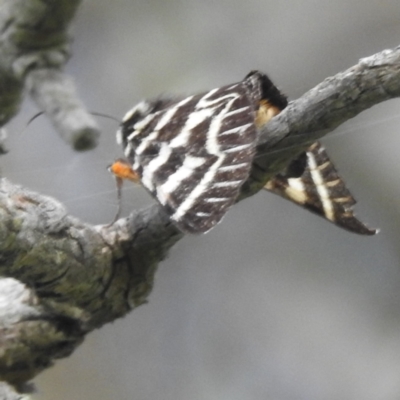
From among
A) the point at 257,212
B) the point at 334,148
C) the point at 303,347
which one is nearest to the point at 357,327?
the point at 303,347

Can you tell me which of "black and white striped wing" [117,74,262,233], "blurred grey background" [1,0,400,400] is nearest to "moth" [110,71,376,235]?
"black and white striped wing" [117,74,262,233]

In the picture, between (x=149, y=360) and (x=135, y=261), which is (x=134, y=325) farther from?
(x=135, y=261)

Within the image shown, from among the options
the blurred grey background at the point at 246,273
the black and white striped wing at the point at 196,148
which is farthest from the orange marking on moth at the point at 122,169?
the blurred grey background at the point at 246,273

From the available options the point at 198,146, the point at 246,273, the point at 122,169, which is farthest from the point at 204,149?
the point at 246,273

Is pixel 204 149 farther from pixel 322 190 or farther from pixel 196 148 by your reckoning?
pixel 322 190

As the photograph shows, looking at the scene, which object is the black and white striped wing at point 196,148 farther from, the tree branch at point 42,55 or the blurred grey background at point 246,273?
the blurred grey background at point 246,273

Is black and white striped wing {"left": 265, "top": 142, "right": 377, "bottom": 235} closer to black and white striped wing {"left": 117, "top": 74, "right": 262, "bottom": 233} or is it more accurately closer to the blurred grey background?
black and white striped wing {"left": 117, "top": 74, "right": 262, "bottom": 233}

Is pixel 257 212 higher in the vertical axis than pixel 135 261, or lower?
lower

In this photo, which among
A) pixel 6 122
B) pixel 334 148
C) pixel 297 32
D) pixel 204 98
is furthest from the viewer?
pixel 297 32
